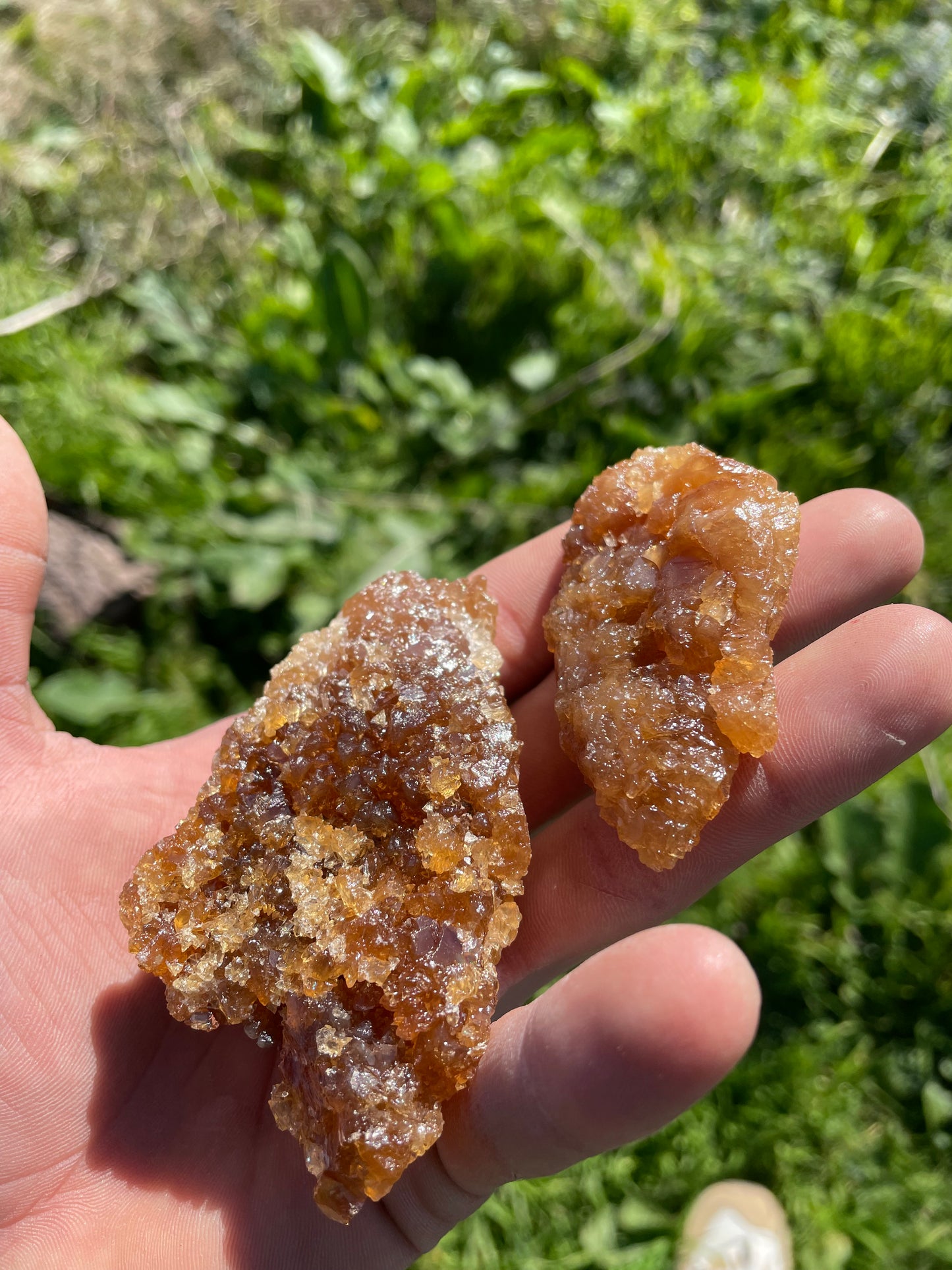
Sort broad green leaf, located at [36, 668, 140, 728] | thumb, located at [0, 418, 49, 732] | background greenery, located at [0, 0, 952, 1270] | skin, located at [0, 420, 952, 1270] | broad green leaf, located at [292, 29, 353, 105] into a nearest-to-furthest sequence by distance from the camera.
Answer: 1. skin, located at [0, 420, 952, 1270]
2. thumb, located at [0, 418, 49, 732]
3. background greenery, located at [0, 0, 952, 1270]
4. broad green leaf, located at [36, 668, 140, 728]
5. broad green leaf, located at [292, 29, 353, 105]

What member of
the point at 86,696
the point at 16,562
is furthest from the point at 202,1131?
the point at 86,696

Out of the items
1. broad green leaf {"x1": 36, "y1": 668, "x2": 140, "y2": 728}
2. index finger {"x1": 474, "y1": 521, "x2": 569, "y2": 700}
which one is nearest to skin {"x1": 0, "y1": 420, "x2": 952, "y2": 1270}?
index finger {"x1": 474, "y1": 521, "x2": 569, "y2": 700}

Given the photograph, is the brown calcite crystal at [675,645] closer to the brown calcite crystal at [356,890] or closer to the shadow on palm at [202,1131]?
the brown calcite crystal at [356,890]

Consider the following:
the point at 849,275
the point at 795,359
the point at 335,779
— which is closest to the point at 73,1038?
the point at 335,779

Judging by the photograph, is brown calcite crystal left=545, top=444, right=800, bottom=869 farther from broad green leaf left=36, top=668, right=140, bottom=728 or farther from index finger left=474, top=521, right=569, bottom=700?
broad green leaf left=36, top=668, right=140, bottom=728

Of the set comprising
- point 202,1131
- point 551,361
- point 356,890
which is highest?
point 356,890

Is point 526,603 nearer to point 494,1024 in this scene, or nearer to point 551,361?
point 494,1024
